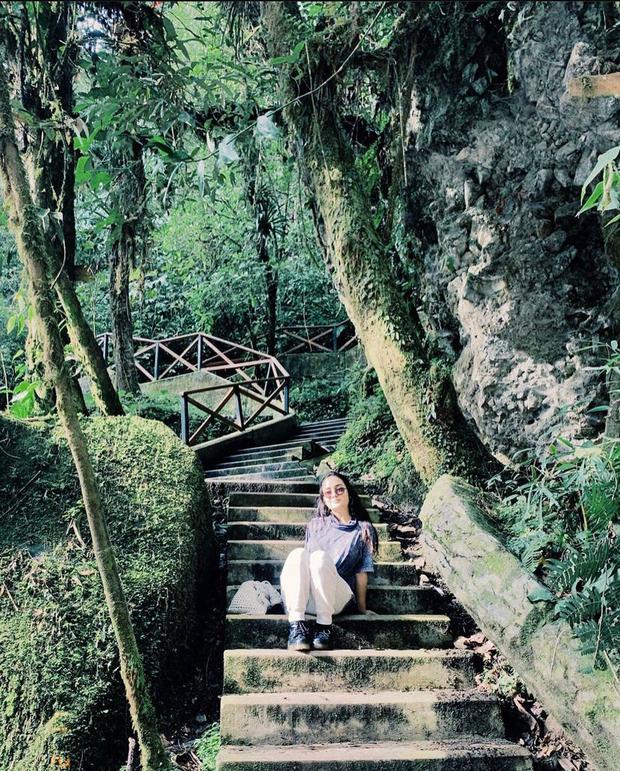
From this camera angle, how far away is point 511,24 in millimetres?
4633

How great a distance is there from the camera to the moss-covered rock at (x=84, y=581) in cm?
287

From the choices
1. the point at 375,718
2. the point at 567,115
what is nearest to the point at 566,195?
the point at 567,115

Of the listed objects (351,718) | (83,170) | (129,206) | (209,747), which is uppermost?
(129,206)

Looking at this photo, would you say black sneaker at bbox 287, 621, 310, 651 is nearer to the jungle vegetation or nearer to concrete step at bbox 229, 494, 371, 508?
the jungle vegetation

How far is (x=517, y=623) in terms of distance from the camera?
9.69 ft

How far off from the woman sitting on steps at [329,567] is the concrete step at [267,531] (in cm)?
77

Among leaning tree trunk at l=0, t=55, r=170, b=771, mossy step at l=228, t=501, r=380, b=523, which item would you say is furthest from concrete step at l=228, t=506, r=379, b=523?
leaning tree trunk at l=0, t=55, r=170, b=771

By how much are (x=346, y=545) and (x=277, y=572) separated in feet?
2.31

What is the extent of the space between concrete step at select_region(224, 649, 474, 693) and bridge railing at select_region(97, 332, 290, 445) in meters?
5.03

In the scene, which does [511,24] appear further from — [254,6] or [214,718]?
[214,718]

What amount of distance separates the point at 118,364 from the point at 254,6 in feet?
20.3

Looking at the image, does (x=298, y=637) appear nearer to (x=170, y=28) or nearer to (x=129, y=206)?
(x=170, y=28)

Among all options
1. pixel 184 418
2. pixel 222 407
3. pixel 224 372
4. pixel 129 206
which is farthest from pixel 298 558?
pixel 224 372

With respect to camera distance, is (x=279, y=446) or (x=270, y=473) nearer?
(x=270, y=473)
